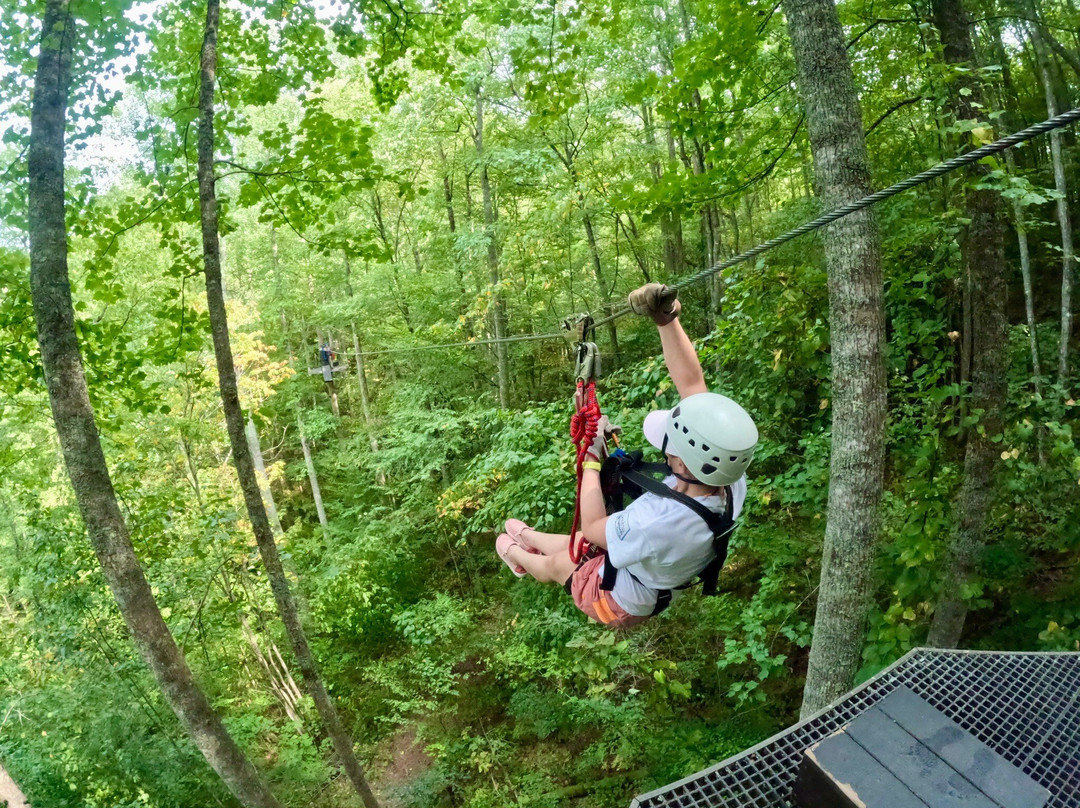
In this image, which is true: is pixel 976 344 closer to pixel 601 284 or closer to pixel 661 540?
pixel 661 540

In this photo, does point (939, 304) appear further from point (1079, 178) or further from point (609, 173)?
point (609, 173)

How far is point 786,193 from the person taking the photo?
15281 millimetres

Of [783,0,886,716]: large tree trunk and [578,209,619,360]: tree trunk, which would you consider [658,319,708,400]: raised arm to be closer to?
[783,0,886,716]: large tree trunk

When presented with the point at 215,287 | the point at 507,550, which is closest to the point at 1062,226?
the point at 507,550

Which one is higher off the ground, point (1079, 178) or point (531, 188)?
point (531, 188)

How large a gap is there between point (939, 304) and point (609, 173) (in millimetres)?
7235

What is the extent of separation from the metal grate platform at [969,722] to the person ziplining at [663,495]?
64 cm

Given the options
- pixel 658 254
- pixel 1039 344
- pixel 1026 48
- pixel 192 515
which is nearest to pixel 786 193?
pixel 658 254

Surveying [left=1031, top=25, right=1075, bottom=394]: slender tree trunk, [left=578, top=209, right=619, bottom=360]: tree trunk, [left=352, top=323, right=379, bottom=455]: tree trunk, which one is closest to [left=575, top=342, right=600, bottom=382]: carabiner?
[left=1031, top=25, right=1075, bottom=394]: slender tree trunk

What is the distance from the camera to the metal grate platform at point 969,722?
1503mm

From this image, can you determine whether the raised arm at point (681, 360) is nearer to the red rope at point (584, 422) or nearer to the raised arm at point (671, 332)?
the raised arm at point (671, 332)

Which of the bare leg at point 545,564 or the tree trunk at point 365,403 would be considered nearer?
the bare leg at point 545,564

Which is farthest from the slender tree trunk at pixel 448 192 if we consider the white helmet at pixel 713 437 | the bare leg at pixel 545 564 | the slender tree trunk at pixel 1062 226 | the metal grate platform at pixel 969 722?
the metal grate platform at pixel 969 722

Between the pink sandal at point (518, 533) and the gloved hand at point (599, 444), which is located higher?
the gloved hand at point (599, 444)
